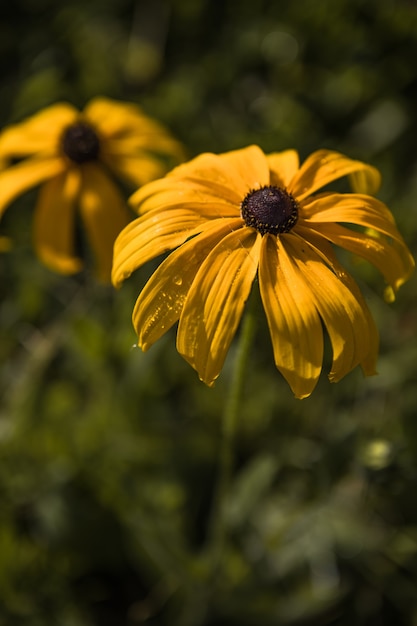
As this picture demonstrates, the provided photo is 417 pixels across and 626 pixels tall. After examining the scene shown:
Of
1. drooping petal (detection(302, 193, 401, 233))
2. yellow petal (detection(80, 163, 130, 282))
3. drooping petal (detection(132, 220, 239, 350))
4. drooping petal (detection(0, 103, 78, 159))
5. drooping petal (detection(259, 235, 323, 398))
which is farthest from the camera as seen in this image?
drooping petal (detection(0, 103, 78, 159))

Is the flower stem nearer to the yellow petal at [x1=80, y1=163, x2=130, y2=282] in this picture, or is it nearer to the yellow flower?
the yellow petal at [x1=80, y1=163, x2=130, y2=282]

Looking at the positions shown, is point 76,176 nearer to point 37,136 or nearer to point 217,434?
point 37,136

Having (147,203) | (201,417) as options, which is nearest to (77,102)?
(201,417)

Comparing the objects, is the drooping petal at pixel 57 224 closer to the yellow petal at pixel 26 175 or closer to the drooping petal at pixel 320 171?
the yellow petal at pixel 26 175

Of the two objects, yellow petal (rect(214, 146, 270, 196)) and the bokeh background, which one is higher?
yellow petal (rect(214, 146, 270, 196))

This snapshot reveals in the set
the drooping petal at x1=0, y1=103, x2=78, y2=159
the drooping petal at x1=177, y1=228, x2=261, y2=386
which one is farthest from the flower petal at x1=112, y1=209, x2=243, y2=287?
the drooping petal at x1=0, y1=103, x2=78, y2=159

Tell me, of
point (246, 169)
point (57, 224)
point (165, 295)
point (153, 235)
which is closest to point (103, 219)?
point (57, 224)
